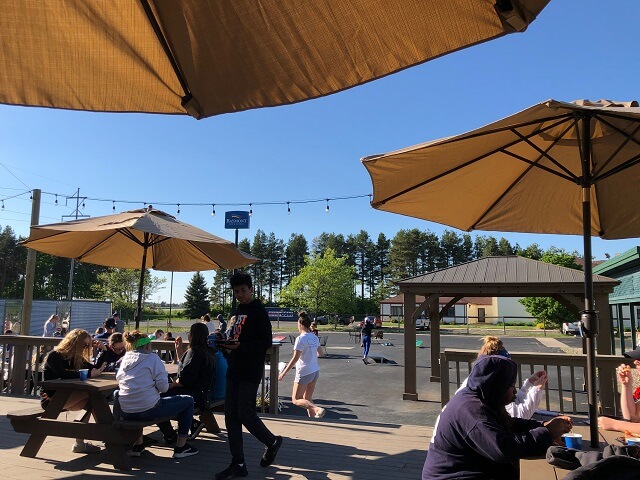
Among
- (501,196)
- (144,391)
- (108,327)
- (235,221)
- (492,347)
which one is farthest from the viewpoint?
(235,221)

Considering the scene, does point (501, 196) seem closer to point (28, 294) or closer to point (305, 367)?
point (305, 367)

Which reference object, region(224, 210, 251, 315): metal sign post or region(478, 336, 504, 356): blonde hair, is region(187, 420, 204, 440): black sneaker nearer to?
region(478, 336, 504, 356): blonde hair

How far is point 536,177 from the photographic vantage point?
449cm

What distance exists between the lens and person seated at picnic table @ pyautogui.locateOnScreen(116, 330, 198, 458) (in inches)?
161

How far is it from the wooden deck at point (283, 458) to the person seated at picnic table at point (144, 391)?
0.93 ft

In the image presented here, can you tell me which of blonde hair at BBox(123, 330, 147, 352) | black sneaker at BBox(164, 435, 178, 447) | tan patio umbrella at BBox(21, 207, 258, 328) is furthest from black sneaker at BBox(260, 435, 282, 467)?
tan patio umbrella at BBox(21, 207, 258, 328)

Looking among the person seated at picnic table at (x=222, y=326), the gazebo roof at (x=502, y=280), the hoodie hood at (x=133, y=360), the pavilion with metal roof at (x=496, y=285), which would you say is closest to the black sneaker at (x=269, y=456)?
the person seated at picnic table at (x=222, y=326)

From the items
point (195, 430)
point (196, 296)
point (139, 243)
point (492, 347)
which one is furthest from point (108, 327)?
point (196, 296)

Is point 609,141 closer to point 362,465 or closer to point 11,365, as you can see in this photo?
point 362,465

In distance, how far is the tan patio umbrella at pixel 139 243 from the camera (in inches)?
210

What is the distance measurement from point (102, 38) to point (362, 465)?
3860mm

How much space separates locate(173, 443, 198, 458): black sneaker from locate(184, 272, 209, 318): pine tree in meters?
69.7

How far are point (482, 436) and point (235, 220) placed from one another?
11.0m

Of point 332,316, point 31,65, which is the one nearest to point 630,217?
point 31,65
